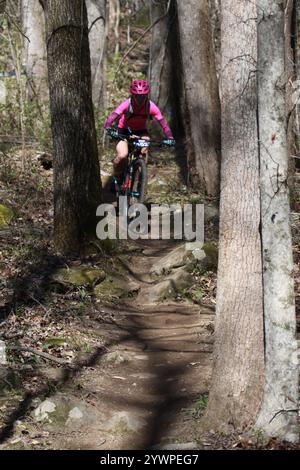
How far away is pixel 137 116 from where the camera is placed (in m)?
11.4

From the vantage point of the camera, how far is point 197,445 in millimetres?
5156

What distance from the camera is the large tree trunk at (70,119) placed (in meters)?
9.10

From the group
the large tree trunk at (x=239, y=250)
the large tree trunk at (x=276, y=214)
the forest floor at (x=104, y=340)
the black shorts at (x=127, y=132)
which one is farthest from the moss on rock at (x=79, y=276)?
the large tree trunk at (x=276, y=214)

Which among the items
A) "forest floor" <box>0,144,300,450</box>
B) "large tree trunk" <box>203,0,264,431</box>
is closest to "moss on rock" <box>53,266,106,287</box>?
"forest floor" <box>0,144,300,450</box>

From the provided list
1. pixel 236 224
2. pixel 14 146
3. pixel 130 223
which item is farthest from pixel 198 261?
pixel 14 146

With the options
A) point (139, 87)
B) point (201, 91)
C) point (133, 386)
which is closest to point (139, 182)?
point (139, 87)

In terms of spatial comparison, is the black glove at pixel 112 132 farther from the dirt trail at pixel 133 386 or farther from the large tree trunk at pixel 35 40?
the large tree trunk at pixel 35 40

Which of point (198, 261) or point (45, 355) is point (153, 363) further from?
point (198, 261)

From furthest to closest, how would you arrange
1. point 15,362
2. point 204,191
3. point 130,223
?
1. point 204,191
2. point 130,223
3. point 15,362

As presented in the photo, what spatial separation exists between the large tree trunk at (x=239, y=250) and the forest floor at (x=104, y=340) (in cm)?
32

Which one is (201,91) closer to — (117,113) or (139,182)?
(117,113)

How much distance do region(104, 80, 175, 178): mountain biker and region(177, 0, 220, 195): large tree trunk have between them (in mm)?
1449

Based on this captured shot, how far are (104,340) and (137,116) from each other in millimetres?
4907

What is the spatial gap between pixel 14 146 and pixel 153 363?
25.2 ft
